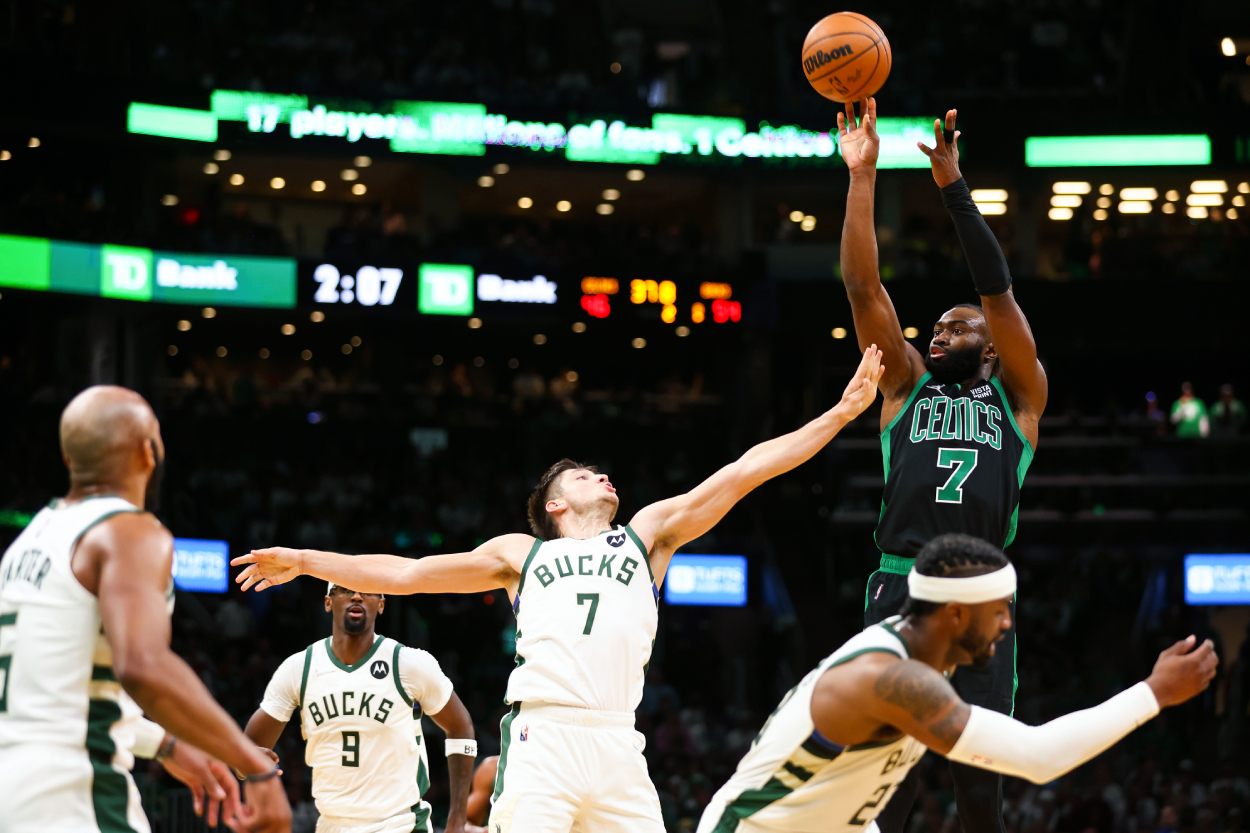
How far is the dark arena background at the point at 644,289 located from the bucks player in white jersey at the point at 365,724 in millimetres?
8395

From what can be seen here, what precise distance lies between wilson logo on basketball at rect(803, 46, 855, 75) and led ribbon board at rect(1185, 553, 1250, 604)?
16445 mm

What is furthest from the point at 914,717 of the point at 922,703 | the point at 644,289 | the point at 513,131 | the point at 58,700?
the point at 513,131

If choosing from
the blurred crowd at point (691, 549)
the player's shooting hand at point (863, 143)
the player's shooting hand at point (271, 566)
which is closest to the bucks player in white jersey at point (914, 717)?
the player's shooting hand at point (271, 566)

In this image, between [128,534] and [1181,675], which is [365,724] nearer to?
[128,534]

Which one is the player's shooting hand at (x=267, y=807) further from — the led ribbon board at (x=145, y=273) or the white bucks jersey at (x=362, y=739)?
the led ribbon board at (x=145, y=273)

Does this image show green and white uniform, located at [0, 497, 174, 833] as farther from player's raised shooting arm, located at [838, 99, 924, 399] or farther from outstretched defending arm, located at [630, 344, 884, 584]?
player's raised shooting arm, located at [838, 99, 924, 399]

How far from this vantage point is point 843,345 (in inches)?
1092

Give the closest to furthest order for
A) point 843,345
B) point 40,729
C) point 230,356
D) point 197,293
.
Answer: point 40,729 → point 197,293 → point 843,345 → point 230,356

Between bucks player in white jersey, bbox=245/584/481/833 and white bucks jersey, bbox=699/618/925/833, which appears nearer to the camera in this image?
white bucks jersey, bbox=699/618/925/833

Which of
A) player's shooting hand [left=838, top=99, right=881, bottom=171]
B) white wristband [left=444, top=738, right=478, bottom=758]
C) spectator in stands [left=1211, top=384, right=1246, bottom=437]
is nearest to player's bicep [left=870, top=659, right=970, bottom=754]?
player's shooting hand [left=838, top=99, right=881, bottom=171]

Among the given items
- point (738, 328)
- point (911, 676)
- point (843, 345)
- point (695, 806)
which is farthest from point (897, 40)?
point (911, 676)

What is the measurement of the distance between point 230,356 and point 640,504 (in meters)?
14.5

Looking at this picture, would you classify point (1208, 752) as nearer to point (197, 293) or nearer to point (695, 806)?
point (695, 806)

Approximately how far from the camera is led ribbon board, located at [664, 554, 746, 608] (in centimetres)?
2095
